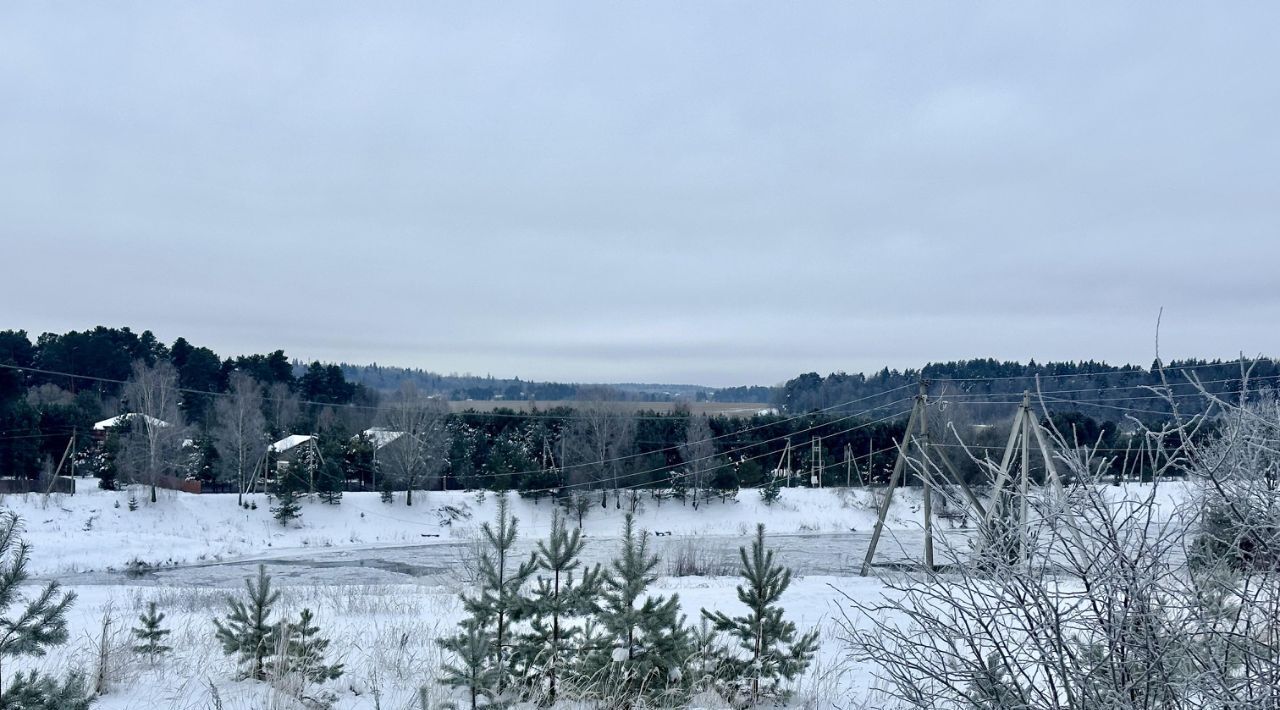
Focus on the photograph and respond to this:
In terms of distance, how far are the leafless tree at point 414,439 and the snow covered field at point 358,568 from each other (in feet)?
4.69

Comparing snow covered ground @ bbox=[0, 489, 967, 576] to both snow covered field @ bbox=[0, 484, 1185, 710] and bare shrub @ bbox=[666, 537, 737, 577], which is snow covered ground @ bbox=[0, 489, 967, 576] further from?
bare shrub @ bbox=[666, 537, 737, 577]

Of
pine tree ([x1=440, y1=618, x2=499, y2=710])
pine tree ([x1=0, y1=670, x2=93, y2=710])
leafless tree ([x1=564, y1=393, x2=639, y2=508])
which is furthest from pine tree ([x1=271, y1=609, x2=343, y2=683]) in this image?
leafless tree ([x1=564, y1=393, x2=639, y2=508])

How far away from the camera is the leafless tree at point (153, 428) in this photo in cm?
3412

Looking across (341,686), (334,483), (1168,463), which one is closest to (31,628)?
(341,686)

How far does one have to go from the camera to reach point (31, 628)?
12.0ft

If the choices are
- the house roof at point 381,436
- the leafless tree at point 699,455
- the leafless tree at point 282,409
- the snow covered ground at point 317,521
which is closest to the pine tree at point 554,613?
the snow covered ground at point 317,521

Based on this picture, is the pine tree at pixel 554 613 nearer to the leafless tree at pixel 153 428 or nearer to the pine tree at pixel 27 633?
the pine tree at pixel 27 633

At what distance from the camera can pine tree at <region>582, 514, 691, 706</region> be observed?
18.9ft

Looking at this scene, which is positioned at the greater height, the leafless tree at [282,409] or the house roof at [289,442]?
the leafless tree at [282,409]

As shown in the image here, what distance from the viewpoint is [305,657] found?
5906 mm

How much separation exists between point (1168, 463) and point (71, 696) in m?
4.68

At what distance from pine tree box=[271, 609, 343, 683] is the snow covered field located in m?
0.21

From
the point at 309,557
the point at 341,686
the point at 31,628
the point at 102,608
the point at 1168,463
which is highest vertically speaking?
the point at 1168,463

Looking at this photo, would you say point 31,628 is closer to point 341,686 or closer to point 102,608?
point 341,686
